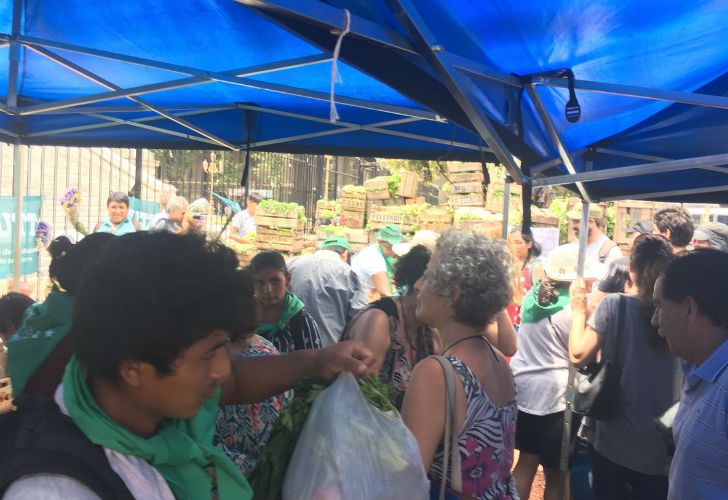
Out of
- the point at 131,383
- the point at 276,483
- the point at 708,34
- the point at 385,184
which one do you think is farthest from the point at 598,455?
the point at 385,184

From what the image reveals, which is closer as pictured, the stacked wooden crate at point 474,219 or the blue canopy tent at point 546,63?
the blue canopy tent at point 546,63

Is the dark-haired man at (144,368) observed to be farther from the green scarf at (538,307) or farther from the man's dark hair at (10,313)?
the green scarf at (538,307)

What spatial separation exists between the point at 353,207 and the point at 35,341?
34.8ft

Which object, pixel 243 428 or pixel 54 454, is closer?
pixel 54 454

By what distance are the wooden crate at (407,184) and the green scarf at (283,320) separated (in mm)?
9616

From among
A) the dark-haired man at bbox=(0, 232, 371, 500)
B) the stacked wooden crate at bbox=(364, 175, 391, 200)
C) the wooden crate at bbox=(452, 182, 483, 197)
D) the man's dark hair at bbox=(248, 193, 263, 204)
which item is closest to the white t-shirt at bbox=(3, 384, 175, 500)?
the dark-haired man at bbox=(0, 232, 371, 500)

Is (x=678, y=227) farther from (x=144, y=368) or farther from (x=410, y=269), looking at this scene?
(x=144, y=368)

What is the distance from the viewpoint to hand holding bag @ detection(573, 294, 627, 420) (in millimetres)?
3164

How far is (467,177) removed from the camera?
451 inches

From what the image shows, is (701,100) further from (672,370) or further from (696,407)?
(672,370)

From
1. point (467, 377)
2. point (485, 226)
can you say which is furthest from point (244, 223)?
point (467, 377)

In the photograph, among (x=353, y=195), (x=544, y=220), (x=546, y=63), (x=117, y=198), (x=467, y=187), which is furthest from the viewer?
(x=353, y=195)

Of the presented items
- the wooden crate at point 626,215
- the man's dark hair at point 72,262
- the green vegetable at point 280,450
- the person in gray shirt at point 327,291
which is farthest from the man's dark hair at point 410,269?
the wooden crate at point 626,215

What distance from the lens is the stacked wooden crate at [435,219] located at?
427 inches
